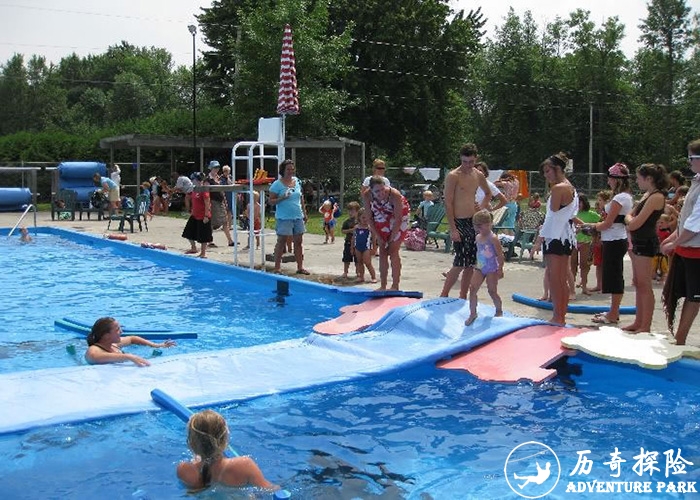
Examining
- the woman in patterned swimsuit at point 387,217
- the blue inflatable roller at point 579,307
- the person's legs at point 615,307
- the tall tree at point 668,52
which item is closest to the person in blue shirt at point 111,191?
the woman in patterned swimsuit at point 387,217

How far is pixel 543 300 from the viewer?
9234 mm

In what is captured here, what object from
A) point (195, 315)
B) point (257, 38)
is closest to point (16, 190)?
point (257, 38)

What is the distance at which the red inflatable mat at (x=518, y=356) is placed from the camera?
21.5 ft

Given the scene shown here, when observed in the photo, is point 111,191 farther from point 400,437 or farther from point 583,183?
point 583,183

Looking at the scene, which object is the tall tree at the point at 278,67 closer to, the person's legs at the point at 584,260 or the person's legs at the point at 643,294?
the person's legs at the point at 584,260

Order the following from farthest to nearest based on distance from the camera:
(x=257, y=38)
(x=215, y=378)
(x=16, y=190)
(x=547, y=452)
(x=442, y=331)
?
1. (x=257, y=38)
2. (x=16, y=190)
3. (x=442, y=331)
4. (x=215, y=378)
5. (x=547, y=452)

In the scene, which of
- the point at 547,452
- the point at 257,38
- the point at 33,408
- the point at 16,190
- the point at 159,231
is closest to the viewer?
the point at 547,452

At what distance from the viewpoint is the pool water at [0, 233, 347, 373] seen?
816 cm

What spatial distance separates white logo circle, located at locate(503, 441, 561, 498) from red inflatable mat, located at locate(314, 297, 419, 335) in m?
3.17

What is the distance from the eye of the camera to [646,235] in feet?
23.8

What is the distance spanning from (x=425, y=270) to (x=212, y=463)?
8.23 meters

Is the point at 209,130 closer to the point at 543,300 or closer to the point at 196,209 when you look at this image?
the point at 196,209

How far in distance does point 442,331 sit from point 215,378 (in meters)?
2.22

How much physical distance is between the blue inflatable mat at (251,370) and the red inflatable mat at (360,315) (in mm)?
424
